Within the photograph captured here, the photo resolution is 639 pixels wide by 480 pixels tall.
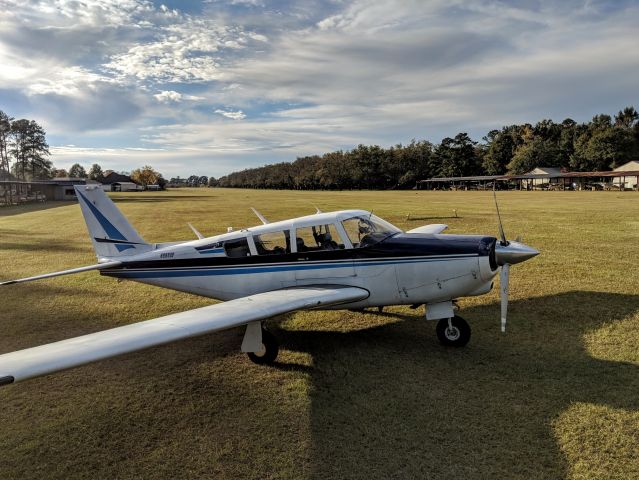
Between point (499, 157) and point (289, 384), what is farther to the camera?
point (499, 157)

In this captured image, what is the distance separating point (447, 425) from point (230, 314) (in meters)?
2.92

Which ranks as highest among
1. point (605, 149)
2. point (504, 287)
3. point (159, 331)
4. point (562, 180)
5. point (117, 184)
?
point (117, 184)

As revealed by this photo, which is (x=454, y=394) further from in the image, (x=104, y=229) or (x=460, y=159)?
(x=460, y=159)

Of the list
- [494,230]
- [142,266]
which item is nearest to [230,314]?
[142,266]

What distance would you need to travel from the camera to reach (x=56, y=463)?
423 cm

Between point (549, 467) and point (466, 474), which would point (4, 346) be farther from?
point (549, 467)

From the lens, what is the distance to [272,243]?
7359 millimetres

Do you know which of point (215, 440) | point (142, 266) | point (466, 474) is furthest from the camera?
point (142, 266)

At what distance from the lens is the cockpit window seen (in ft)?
23.2

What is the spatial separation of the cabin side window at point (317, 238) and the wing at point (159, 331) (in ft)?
2.41

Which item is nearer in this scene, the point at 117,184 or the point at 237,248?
the point at 237,248

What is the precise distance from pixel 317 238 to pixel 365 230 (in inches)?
33.1

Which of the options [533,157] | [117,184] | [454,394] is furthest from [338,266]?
[117,184]

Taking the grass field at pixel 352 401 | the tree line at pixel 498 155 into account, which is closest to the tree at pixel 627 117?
the tree line at pixel 498 155
